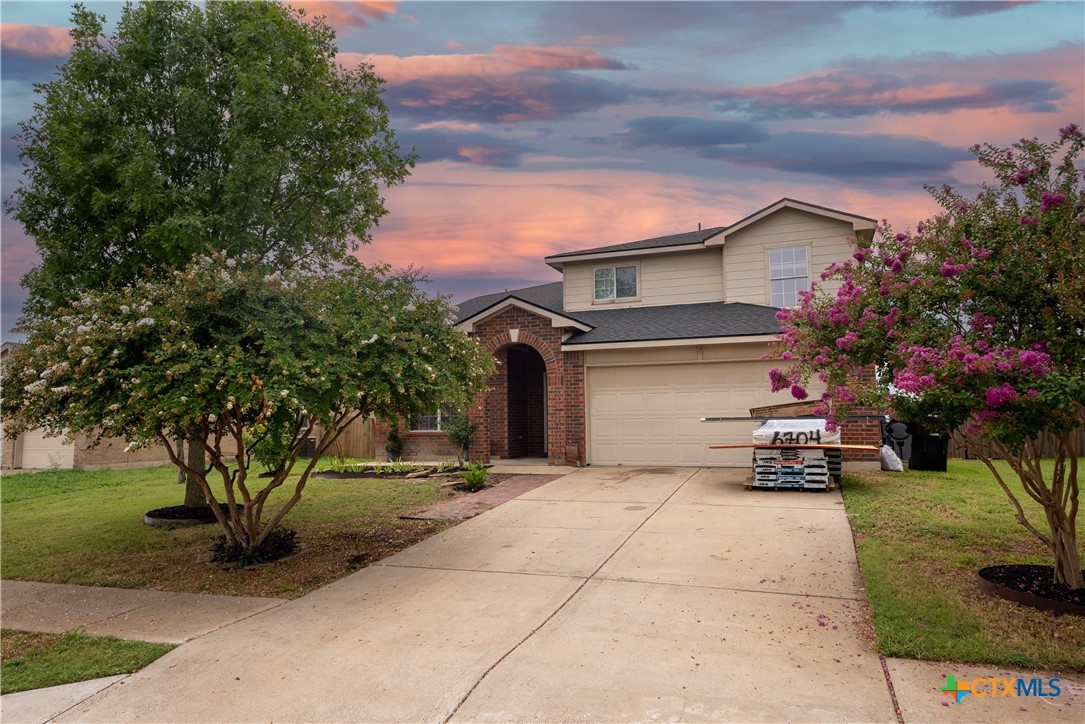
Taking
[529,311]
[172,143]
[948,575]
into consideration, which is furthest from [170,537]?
[948,575]

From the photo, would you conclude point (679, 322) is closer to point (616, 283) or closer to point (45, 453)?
point (616, 283)

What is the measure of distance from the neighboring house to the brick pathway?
2.37 meters

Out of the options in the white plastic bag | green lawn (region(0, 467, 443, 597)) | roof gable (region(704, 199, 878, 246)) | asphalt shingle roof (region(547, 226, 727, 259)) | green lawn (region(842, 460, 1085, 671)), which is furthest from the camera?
asphalt shingle roof (region(547, 226, 727, 259))

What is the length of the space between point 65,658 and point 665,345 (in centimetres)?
1135

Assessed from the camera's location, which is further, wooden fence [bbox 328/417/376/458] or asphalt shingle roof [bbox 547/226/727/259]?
wooden fence [bbox 328/417/376/458]

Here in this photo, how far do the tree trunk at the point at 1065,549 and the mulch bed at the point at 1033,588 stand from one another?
0.22 feet

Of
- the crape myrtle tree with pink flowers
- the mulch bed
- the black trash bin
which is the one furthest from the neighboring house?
the mulch bed

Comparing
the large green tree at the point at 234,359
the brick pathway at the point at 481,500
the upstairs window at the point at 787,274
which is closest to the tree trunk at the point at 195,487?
the large green tree at the point at 234,359

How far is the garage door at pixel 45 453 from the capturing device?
718 inches

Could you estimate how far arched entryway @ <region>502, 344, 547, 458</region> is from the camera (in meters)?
16.5

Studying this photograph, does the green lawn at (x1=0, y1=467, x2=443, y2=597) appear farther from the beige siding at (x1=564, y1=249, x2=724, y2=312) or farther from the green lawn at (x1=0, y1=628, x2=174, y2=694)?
the beige siding at (x1=564, y1=249, x2=724, y2=312)

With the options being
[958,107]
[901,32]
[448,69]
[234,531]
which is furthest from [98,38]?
[958,107]

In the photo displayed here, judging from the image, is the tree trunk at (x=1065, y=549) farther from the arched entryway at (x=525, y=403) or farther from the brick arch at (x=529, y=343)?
the arched entryway at (x=525, y=403)

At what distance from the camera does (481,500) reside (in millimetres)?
10719
